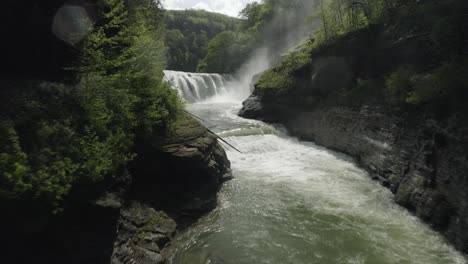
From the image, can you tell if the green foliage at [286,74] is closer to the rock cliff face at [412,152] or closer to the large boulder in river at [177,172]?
the rock cliff face at [412,152]

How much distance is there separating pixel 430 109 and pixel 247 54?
50.6 metres

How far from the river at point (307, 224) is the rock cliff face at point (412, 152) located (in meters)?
0.50

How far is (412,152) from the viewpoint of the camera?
1080 cm

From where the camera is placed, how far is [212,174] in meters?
10.8

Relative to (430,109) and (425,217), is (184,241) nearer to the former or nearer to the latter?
(425,217)

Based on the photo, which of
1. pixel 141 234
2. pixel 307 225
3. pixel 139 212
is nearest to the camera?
pixel 141 234

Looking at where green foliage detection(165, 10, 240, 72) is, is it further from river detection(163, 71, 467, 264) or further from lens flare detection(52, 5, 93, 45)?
lens flare detection(52, 5, 93, 45)

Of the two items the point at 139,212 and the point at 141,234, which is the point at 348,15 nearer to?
the point at 139,212

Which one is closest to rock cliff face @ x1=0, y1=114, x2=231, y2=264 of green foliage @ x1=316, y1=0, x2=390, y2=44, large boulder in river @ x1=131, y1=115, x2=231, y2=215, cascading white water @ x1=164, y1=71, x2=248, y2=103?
large boulder in river @ x1=131, y1=115, x2=231, y2=215

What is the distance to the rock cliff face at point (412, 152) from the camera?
8.16 metres

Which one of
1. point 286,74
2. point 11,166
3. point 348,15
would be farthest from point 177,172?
point 348,15

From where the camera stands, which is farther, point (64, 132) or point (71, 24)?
point (71, 24)

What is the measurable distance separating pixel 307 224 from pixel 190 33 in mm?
97587

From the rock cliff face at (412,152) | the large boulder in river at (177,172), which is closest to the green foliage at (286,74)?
the rock cliff face at (412,152)
